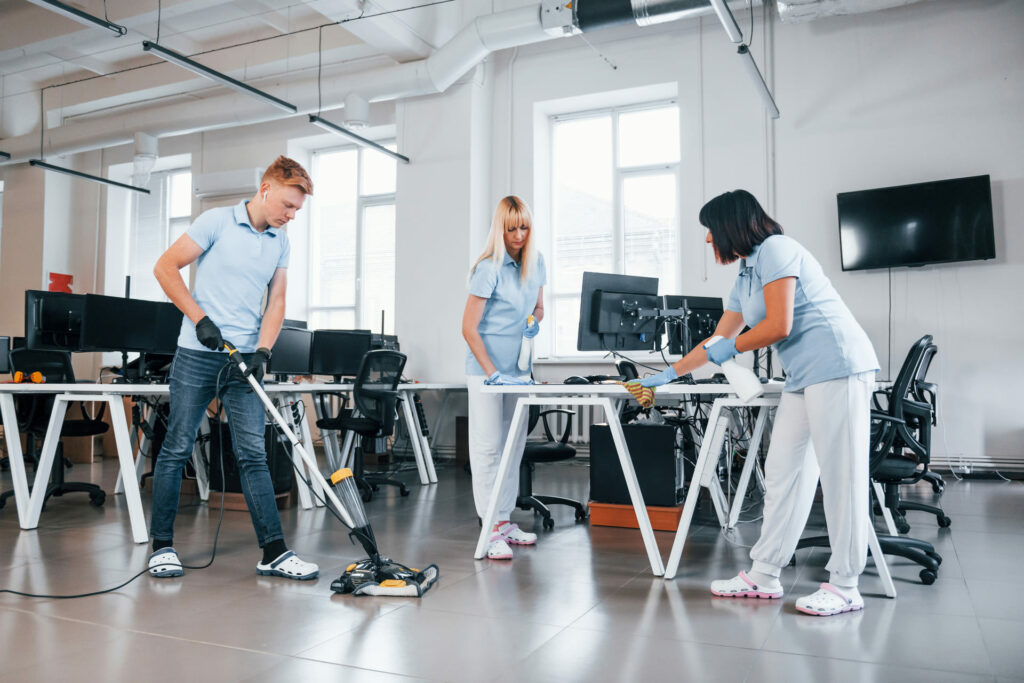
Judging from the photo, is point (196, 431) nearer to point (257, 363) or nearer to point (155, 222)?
point (257, 363)

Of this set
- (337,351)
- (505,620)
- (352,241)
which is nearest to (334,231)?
(352,241)

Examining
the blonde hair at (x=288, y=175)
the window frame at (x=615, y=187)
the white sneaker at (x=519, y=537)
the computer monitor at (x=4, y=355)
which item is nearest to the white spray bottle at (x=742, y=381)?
the white sneaker at (x=519, y=537)

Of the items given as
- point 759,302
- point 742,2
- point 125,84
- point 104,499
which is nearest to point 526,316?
point 759,302

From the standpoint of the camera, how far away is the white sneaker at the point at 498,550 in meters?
2.73

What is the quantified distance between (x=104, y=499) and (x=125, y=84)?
5.81 meters

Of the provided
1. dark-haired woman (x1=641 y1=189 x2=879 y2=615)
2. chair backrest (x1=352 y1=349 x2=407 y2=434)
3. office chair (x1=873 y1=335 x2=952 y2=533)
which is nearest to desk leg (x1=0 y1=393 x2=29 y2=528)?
chair backrest (x1=352 y1=349 x2=407 y2=434)

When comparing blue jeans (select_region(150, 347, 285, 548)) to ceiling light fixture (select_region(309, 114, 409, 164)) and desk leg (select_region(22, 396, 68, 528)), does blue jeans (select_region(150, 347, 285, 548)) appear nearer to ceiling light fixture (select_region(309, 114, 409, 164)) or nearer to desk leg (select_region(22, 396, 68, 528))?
desk leg (select_region(22, 396, 68, 528))

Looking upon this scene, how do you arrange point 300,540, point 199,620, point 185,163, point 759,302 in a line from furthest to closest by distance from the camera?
point 185,163 → point 300,540 → point 759,302 → point 199,620

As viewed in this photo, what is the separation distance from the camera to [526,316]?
2889 mm

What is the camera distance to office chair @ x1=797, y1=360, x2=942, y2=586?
2.38 metres

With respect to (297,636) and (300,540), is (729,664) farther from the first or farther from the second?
(300,540)

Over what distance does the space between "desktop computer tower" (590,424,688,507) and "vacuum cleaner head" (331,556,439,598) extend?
131 centimetres

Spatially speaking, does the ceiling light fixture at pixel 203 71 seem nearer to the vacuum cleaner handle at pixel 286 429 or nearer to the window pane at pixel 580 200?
the window pane at pixel 580 200

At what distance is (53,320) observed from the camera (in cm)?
422
